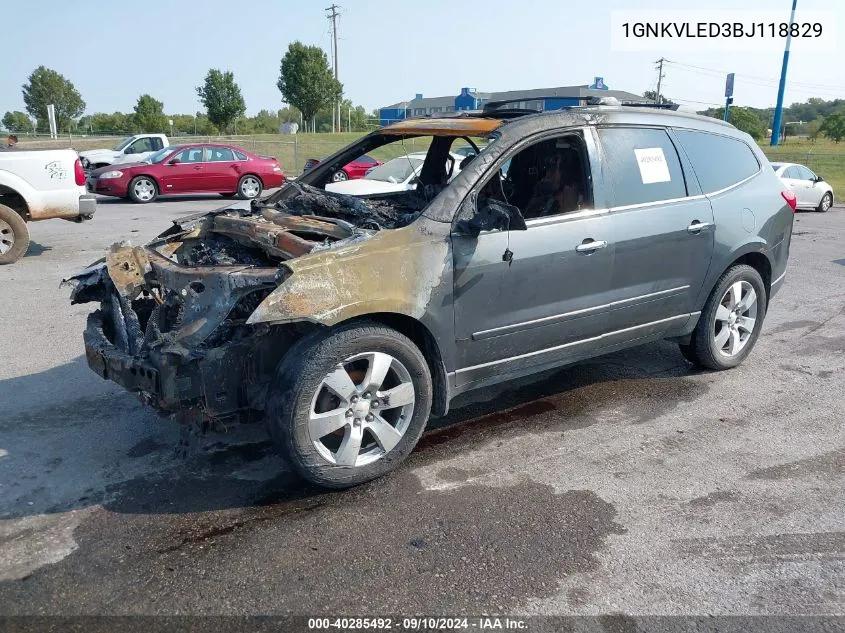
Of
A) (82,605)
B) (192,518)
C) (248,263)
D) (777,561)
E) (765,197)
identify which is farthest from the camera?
(765,197)

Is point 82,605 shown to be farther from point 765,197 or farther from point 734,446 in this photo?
point 765,197

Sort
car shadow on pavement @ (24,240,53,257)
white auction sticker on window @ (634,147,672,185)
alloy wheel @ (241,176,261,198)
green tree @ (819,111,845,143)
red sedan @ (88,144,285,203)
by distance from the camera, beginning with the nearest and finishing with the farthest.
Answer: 1. white auction sticker on window @ (634,147,672,185)
2. car shadow on pavement @ (24,240,53,257)
3. red sedan @ (88,144,285,203)
4. alloy wheel @ (241,176,261,198)
5. green tree @ (819,111,845,143)

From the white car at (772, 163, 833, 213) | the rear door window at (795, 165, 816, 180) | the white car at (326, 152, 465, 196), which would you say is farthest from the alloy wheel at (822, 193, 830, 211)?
the white car at (326, 152, 465, 196)

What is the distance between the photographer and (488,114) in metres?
4.81

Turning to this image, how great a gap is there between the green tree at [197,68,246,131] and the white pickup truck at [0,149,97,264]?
133 feet

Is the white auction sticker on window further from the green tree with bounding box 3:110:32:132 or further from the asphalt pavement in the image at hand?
the green tree with bounding box 3:110:32:132

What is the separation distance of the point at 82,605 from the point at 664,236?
3.77 m

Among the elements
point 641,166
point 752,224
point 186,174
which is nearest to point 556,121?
point 641,166

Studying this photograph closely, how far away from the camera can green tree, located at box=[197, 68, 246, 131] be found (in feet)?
155

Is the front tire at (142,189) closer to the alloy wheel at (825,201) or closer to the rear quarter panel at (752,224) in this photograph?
the rear quarter panel at (752,224)

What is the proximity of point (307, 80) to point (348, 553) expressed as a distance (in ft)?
172

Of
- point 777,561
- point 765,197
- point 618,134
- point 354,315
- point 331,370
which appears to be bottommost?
point 777,561

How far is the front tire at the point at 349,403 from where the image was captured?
133 inches

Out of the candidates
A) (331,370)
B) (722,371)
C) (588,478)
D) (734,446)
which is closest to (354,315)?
(331,370)
